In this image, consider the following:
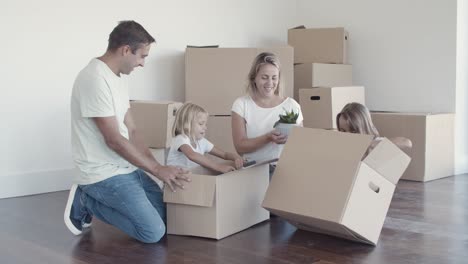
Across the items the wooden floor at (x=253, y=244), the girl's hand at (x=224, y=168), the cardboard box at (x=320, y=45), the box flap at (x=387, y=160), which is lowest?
the wooden floor at (x=253, y=244)

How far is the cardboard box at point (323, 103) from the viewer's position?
3.86 meters

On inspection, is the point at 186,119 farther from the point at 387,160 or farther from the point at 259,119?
the point at 387,160

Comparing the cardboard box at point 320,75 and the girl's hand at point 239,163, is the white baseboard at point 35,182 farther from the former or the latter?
the cardboard box at point 320,75

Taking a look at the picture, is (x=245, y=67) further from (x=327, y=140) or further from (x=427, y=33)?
(x=327, y=140)

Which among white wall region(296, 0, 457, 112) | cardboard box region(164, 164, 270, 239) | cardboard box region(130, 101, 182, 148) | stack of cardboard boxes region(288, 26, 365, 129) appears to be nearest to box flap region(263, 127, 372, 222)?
cardboard box region(164, 164, 270, 239)

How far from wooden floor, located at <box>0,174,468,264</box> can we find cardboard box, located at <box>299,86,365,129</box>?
1085 mm

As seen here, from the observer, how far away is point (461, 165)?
160 inches

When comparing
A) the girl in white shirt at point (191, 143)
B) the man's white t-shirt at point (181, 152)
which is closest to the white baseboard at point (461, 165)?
the girl in white shirt at point (191, 143)

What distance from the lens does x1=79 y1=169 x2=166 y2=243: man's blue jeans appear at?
7.77 feet

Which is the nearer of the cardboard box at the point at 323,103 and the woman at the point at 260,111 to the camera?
the woman at the point at 260,111

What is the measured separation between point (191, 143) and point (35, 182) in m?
1.28

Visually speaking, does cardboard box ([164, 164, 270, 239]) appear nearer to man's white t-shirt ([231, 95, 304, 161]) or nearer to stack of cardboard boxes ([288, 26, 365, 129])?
man's white t-shirt ([231, 95, 304, 161])

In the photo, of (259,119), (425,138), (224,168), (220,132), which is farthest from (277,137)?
(425,138)

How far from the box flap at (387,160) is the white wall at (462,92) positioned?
187 cm
